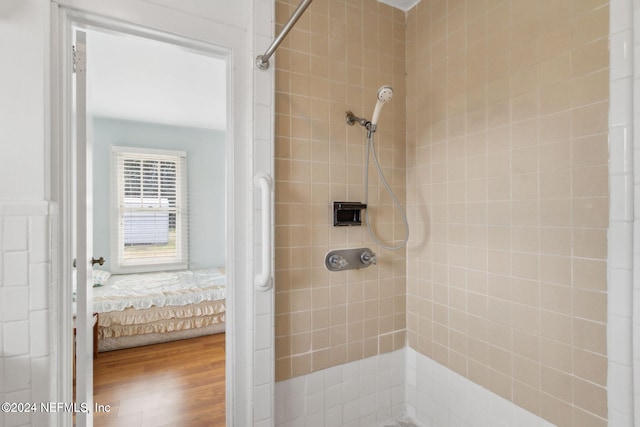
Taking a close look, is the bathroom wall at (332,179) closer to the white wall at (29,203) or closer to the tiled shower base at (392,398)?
the tiled shower base at (392,398)

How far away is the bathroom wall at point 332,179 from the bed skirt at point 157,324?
229 cm

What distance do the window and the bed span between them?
0.64 meters

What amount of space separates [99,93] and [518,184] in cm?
398

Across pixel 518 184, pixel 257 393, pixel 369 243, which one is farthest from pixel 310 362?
pixel 518 184

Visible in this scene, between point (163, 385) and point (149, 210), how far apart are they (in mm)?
2708

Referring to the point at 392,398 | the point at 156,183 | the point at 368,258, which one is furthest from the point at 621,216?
the point at 156,183

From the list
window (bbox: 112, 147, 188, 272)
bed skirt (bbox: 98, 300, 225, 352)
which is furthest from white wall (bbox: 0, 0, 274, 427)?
window (bbox: 112, 147, 188, 272)

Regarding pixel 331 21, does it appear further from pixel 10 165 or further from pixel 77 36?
pixel 10 165

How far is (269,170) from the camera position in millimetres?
1284

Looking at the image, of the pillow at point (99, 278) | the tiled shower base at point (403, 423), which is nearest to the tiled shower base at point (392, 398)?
the tiled shower base at point (403, 423)

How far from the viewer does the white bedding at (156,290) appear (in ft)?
9.98

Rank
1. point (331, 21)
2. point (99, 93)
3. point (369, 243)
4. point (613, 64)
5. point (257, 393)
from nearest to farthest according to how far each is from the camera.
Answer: point (613, 64) < point (257, 393) < point (331, 21) < point (369, 243) < point (99, 93)

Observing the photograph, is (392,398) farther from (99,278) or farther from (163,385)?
(99,278)

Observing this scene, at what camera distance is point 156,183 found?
14.4ft
